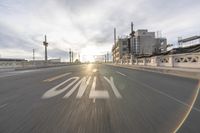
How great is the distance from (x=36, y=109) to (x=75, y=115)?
57.3 inches

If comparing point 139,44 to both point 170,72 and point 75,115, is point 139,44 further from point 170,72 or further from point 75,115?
point 75,115

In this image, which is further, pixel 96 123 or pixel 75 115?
pixel 75 115

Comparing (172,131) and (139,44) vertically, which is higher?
(139,44)

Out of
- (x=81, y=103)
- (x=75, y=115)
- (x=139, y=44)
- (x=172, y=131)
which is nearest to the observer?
(x=172, y=131)

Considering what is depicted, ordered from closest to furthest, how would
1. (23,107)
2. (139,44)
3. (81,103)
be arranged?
1. (23,107)
2. (81,103)
3. (139,44)

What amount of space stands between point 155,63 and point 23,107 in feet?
88.5

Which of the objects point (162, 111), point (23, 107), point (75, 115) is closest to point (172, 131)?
point (162, 111)

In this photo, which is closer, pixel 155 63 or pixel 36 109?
pixel 36 109

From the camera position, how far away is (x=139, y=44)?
140 metres

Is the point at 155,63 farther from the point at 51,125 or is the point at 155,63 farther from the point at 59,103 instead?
the point at 51,125

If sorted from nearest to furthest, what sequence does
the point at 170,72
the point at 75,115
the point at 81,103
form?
the point at 75,115, the point at 81,103, the point at 170,72

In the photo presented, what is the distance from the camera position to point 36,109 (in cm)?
596

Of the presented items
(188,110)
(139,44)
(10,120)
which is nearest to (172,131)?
(188,110)

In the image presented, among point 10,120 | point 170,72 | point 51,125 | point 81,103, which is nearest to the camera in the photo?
point 51,125
